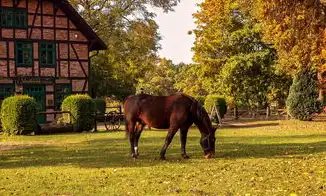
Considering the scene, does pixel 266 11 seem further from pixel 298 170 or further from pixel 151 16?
pixel 151 16

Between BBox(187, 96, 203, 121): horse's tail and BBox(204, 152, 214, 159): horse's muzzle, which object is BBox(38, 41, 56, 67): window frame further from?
BBox(204, 152, 214, 159): horse's muzzle

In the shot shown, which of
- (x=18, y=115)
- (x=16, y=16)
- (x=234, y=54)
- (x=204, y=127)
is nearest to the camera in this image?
(x=204, y=127)

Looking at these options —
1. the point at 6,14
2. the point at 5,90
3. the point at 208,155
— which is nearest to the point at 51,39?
the point at 6,14

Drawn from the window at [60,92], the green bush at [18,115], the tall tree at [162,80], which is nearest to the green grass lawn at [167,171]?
the green bush at [18,115]

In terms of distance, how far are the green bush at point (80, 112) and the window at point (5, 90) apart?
6828mm

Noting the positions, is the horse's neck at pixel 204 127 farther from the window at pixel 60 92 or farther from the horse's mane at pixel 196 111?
the window at pixel 60 92

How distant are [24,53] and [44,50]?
1480mm

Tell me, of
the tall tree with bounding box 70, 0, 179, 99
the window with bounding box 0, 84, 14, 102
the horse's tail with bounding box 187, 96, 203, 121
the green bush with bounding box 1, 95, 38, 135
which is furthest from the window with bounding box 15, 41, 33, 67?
the horse's tail with bounding box 187, 96, 203, 121

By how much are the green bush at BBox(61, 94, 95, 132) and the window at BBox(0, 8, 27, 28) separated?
9.01 meters

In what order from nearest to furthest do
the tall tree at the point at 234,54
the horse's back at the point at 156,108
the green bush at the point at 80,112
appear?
the horse's back at the point at 156,108, the green bush at the point at 80,112, the tall tree at the point at 234,54

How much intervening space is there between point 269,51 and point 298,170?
32198 millimetres

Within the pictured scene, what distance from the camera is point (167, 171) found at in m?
11.7

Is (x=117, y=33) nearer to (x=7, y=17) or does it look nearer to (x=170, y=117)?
(x=7, y=17)

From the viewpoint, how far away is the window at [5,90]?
33.1 meters
